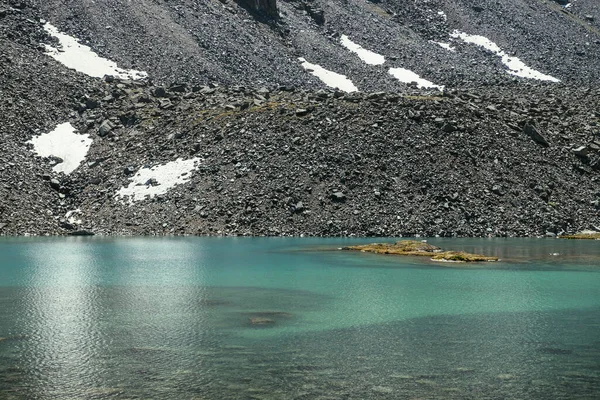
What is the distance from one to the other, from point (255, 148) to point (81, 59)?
45363 millimetres

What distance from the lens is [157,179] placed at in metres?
76.3

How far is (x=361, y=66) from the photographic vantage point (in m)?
136

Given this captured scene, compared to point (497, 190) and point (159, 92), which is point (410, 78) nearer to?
point (159, 92)

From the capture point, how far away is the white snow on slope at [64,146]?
82.6m

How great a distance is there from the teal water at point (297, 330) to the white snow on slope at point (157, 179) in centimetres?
3083

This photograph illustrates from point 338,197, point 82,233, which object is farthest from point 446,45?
point 82,233

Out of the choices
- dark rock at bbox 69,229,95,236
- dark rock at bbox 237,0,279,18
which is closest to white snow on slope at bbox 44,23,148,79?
dark rock at bbox 69,229,95,236

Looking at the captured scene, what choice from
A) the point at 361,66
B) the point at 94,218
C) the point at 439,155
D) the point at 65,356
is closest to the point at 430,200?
the point at 439,155

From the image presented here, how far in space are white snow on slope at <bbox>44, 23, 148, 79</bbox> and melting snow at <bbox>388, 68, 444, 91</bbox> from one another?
54.9 metres

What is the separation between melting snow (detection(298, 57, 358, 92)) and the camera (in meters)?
125

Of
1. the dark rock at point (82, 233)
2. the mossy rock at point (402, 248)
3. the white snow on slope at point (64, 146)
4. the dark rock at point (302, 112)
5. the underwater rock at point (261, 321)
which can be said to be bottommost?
the underwater rock at point (261, 321)

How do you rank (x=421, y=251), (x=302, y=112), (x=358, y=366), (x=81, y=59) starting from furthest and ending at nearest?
(x=81, y=59), (x=302, y=112), (x=421, y=251), (x=358, y=366)

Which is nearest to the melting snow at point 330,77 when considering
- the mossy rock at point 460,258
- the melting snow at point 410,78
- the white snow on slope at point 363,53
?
the white snow on slope at point 363,53

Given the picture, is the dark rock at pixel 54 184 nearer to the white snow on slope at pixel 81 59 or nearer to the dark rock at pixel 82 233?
the dark rock at pixel 82 233
